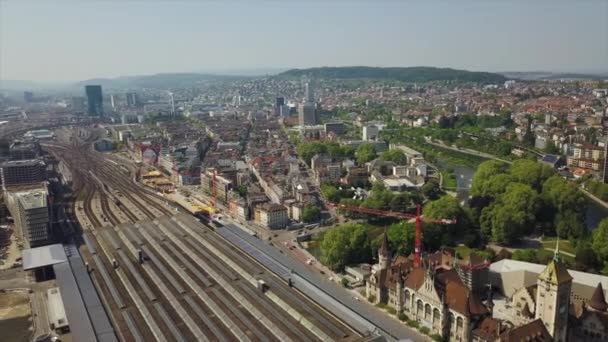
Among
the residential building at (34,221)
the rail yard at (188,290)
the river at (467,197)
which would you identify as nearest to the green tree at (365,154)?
the river at (467,197)

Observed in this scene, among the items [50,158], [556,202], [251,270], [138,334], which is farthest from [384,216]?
[50,158]

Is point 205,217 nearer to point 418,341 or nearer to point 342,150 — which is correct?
point 418,341

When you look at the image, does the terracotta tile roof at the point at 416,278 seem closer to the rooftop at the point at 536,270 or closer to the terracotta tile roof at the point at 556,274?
the rooftop at the point at 536,270

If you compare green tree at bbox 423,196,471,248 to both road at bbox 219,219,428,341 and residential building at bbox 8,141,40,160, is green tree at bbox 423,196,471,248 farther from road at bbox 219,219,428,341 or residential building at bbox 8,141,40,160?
residential building at bbox 8,141,40,160

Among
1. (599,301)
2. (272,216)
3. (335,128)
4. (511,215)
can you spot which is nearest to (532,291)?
(599,301)

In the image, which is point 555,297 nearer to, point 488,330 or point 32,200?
point 488,330
